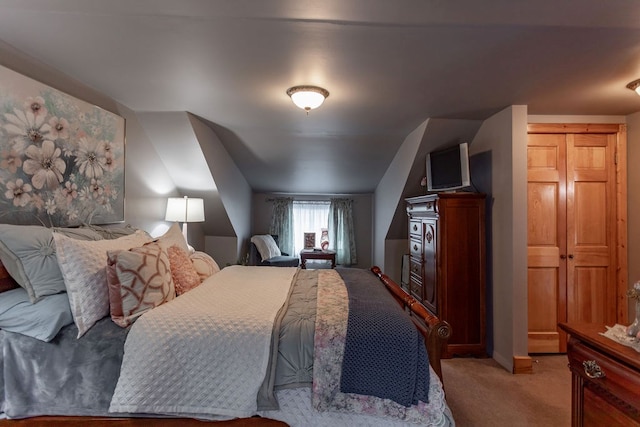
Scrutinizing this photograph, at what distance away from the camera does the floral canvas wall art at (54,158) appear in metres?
1.87

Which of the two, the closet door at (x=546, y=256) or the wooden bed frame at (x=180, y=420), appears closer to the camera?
the wooden bed frame at (x=180, y=420)

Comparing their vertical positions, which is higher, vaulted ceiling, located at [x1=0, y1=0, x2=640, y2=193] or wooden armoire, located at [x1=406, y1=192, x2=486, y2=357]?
vaulted ceiling, located at [x1=0, y1=0, x2=640, y2=193]

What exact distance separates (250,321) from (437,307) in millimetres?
2069

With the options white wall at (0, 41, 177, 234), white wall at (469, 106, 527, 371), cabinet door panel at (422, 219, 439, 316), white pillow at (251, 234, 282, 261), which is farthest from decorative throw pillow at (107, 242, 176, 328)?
→ white pillow at (251, 234, 282, 261)

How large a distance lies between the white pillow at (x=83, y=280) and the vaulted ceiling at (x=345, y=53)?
1160 millimetres

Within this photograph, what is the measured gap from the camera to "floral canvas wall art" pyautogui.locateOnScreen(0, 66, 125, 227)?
1867 millimetres

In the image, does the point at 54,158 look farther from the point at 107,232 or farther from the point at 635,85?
the point at 635,85

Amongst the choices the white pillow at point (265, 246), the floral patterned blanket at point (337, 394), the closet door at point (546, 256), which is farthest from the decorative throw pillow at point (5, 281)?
the closet door at point (546, 256)

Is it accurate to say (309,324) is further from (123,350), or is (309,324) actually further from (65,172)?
(65,172)

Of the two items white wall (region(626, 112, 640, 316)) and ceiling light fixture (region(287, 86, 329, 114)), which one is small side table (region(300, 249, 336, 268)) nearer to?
ceiling light fixture (region(287, 86, 329, 114))

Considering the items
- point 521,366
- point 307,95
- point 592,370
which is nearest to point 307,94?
point 307,95

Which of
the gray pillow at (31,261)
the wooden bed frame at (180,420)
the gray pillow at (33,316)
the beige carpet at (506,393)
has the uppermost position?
the gray pillow at (31,261)

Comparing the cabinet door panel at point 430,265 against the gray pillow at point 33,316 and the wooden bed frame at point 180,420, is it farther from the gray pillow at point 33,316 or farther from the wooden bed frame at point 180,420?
the gray pillow at point 33,316

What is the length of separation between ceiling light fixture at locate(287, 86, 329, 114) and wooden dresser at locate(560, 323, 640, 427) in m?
2.05
